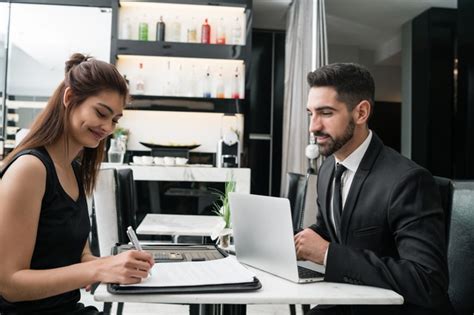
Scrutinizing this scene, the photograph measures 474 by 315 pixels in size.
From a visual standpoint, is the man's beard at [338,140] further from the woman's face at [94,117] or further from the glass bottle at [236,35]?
the glass bottle at [236,35]

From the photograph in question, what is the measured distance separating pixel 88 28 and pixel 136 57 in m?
0.60

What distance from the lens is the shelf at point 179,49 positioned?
15.3ft

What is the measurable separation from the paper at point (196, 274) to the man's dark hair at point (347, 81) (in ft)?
2.09

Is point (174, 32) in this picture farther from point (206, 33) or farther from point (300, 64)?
point (300, 64)

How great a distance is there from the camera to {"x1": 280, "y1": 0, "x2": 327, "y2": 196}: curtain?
13.6ft

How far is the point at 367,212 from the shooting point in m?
1.22

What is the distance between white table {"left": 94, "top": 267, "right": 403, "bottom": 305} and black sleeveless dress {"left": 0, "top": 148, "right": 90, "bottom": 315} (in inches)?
10.9

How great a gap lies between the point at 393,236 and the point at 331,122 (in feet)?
1.29

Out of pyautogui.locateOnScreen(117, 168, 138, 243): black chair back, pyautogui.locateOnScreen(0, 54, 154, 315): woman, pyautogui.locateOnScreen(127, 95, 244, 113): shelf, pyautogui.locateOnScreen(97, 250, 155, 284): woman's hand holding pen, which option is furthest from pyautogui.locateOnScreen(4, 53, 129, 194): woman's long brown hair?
pyautogui.locateOnScreen(127, 95, 244, 113): shelf

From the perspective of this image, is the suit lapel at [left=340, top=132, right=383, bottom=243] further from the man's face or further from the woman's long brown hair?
the woman's long brown hair

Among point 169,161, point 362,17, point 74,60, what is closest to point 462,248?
point 74,60

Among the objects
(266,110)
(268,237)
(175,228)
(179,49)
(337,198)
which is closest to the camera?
(268,237)

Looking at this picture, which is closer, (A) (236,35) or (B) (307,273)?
(B) (307,273)

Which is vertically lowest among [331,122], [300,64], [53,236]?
[53,236]
